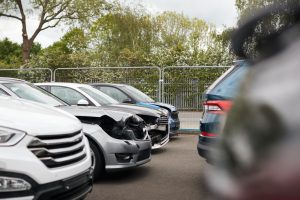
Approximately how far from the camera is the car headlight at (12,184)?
3.71 meters

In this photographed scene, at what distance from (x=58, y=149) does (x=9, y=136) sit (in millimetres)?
553

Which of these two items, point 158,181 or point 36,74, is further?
point 36,74

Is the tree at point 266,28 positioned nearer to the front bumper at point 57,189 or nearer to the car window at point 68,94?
the front bumper at point 57,189

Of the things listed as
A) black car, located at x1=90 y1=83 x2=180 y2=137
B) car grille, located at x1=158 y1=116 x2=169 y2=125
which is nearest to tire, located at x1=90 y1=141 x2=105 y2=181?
car grille, located at x1=158 y1=116 x2=169 y2=125

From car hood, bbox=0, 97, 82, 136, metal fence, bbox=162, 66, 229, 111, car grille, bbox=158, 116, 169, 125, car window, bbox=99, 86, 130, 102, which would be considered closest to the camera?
car hood, bbox=0, 97, 82, 136

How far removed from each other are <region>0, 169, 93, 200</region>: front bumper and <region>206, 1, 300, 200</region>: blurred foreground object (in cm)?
297

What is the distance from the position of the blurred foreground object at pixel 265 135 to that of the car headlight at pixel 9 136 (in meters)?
3.04

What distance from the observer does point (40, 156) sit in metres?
4.04

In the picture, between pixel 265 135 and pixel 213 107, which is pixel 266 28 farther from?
pixel 213 107

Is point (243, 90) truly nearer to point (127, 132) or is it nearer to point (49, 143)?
point (49, 143)

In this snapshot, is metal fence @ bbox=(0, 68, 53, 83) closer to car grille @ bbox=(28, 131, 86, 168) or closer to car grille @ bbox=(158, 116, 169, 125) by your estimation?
car grille @ bbox=(158, 116, 169, 125)

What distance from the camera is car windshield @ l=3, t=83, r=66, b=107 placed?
7.27 m

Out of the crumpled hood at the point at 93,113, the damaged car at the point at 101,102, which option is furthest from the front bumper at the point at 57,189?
the damaged car at the point at 101,102

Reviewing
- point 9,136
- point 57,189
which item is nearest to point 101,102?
point 57,189
